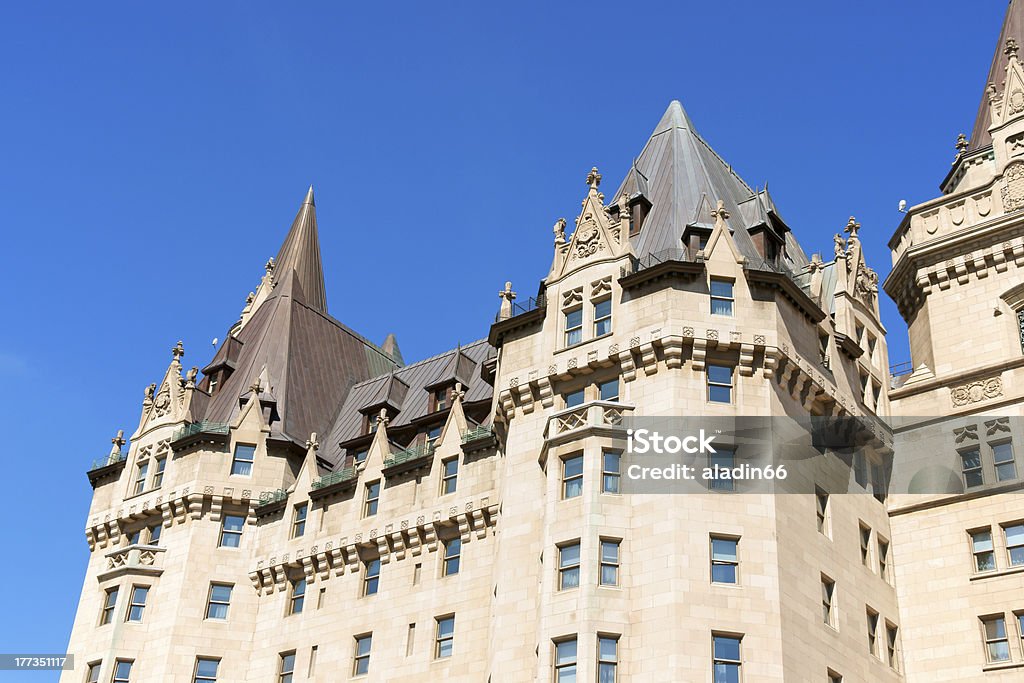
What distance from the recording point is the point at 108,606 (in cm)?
5503

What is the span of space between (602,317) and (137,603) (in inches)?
969

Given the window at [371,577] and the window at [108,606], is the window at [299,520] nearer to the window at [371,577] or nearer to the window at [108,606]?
the window at [371,577]

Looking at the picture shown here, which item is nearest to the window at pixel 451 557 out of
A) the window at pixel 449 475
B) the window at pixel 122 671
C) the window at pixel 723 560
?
the window at pixel 449 475

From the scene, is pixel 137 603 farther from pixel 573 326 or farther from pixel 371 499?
pixel 573 326

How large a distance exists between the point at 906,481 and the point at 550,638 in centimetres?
1657

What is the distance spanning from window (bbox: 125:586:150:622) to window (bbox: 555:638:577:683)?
23497 millimetres

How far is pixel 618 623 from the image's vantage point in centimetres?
3788

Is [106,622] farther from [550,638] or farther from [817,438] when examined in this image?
[817,438]

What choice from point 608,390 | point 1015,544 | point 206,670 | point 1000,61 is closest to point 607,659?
point 608,390

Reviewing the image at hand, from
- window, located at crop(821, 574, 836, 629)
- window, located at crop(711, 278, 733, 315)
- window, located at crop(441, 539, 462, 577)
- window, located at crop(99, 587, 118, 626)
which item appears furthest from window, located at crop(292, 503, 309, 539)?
window, located at crop(821, 574, 836, 629)

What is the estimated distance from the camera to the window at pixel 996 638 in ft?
138

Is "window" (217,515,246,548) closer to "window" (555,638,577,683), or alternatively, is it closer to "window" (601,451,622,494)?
"window" (601,451,622,494)

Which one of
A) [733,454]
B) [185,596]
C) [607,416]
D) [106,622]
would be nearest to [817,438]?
[733,454]

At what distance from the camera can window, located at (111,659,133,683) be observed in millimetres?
52656
